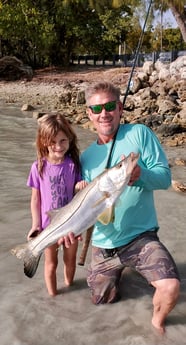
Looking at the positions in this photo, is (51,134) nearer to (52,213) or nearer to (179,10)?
(52,213)

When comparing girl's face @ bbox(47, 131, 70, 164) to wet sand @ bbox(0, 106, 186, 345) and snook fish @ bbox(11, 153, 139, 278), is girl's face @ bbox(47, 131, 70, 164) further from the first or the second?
wet sand @ bbox(0, 106, 186, 345)

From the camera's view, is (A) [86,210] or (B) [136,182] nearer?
(A) [86,210]

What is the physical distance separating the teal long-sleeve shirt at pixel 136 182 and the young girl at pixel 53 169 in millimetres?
132

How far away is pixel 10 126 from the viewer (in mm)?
15891

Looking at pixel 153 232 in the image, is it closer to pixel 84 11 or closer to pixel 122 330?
pixel 122 330

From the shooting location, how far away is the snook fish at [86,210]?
325 centimetres

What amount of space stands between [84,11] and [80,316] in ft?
128

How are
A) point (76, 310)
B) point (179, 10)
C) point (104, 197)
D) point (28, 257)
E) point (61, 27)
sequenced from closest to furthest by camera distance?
point (104, 197), point (28, 257), point (76, 310), point (179, 10), point (61, 27)

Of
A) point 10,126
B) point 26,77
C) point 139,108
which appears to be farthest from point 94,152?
point 26,77

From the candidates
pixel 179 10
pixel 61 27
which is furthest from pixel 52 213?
pixel 61 27

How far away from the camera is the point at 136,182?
3.75m

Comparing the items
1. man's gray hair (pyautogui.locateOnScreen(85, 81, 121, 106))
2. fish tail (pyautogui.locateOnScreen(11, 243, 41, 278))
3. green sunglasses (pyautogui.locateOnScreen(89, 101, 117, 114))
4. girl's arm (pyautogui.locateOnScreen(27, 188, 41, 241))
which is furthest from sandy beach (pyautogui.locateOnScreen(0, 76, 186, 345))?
man's gray hair (pyautogui.locateOnScreen(85, 81, 121, 106))

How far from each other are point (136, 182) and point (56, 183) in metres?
0.66

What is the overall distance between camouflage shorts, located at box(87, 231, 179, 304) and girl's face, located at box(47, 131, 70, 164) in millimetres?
857
